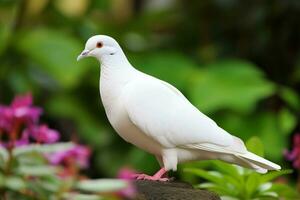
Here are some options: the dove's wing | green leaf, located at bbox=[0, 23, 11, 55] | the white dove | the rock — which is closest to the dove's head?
the white dove

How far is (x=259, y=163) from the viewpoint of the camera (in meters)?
1.95

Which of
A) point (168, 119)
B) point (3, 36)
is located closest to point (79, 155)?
point (168, 119)

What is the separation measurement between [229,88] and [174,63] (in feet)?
1.52

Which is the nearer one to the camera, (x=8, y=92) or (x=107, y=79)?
(x=107, y=79)

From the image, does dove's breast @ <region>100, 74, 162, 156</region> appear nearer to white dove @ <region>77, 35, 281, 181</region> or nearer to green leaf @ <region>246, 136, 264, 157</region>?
white dove @ <region>77, 35, 281, 181</region>

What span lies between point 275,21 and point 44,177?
419cm

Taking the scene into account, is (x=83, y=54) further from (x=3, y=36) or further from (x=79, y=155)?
(x=3, y=36)

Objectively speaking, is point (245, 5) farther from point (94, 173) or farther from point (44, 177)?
point (44, 177)

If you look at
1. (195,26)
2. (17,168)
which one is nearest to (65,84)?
(195,26)

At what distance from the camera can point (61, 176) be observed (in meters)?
1.24

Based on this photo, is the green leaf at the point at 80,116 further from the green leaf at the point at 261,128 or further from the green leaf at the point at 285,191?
the green leaf at the point at 285,191

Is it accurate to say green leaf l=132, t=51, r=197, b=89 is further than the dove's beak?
Yes

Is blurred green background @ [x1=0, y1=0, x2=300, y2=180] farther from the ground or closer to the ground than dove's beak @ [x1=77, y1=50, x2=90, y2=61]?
farther from the ground

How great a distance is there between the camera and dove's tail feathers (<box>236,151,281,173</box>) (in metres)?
1.93
